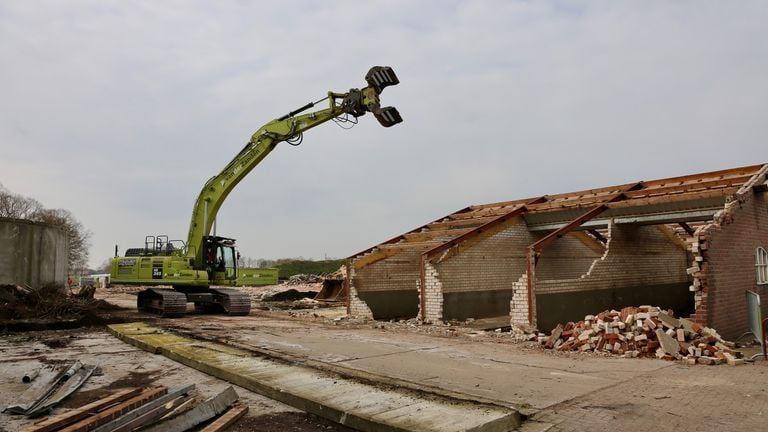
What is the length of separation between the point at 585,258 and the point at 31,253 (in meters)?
17.7

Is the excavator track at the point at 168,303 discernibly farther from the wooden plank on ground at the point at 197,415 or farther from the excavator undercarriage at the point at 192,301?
the wooden plank on ground at the point at 197,415

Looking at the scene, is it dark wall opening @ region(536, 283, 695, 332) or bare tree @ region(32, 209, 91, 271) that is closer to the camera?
dark wall opening @ region(536, 283, 695, 332)

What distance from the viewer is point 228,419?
16.1ft

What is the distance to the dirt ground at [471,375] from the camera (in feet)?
16.6

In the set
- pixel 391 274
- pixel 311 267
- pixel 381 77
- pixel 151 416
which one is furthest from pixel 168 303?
pixel 311 267

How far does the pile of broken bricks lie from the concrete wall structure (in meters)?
15.3

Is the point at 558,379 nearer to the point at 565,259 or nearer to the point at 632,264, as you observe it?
the point at 632,264

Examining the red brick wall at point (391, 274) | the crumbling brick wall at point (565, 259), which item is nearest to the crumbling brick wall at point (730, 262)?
the crumbling brick wall at point (565, 259)

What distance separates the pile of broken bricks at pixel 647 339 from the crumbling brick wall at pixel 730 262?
1.02 metres

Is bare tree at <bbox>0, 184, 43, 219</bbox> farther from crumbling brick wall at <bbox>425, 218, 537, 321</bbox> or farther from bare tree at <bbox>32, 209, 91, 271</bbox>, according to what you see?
crumbling brick wall at <bbox>425, 218, 537, 321</bbox>

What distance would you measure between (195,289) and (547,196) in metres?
12.3

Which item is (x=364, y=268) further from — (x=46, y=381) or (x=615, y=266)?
(x=46, y=381)

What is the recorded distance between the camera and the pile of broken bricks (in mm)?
8328

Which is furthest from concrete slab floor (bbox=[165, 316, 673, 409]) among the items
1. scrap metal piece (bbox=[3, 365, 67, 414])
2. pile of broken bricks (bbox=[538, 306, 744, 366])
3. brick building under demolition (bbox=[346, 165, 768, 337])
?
scrap metal piece (bbox=[3, 365, 67, 414])
